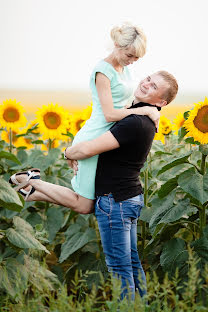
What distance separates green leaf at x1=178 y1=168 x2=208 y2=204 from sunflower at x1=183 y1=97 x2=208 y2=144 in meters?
0.25

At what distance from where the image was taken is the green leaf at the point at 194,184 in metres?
3.47

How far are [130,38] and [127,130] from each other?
567 millimetres

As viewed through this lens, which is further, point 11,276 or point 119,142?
point 11,276

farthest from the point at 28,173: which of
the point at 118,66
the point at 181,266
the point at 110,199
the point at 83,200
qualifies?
the point at 181,266

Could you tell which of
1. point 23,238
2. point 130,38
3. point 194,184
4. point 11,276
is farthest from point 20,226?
point 130,38

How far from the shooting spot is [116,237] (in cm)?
326

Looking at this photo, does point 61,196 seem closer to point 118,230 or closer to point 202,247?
point 118,230

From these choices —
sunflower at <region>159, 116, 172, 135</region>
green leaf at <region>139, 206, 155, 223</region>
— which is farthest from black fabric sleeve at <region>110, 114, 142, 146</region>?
sunflower at <region>159, 116, 172, 135</region>

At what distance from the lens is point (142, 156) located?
3307 millimetres

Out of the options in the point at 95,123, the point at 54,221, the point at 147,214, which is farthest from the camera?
the point at 54,221

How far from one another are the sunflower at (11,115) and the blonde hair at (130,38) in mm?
2689

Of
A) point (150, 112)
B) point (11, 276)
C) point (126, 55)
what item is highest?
point (126, 55)

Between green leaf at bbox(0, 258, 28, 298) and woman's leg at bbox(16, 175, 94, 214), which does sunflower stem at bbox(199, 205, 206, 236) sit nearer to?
woman's leg at bbox(16, 175, 94, 214)

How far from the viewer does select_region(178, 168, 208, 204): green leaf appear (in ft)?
11.4
